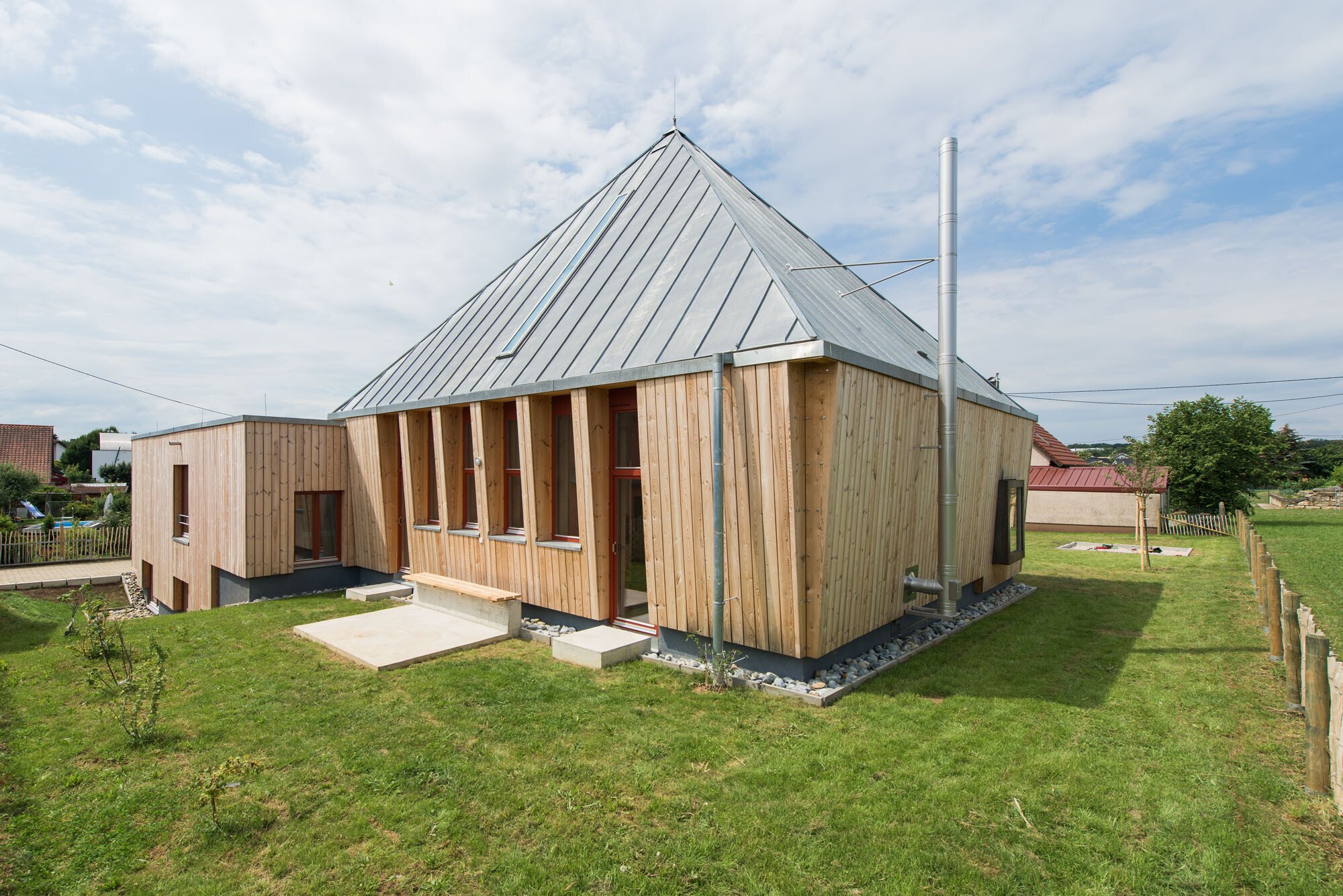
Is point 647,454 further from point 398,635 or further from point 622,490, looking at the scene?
point 398,635

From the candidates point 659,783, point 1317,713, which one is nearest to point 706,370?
point 659,783

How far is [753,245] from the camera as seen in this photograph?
7891mm

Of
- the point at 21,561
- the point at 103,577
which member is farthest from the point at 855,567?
the point at 21,561

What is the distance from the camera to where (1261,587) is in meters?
9.92

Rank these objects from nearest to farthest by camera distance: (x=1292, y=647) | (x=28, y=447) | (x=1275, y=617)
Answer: (x=1292, y=647) → (x=1275, y=617) → (x=28, y=447)

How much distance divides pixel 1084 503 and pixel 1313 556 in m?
8.21

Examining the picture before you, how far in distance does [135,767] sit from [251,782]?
3.26 feet

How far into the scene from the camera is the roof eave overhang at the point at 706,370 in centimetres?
595

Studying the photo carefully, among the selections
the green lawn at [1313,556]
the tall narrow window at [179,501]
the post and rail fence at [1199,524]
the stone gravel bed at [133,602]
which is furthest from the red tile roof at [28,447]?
the post and rail fence at [1199,524]

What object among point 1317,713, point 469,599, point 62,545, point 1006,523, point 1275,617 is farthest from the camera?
point 62,545

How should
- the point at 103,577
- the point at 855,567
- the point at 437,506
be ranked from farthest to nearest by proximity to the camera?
1. the point at 103,577
2. the point at 437,506
3. the point at 855,567

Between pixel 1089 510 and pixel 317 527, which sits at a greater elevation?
pixel 317 527

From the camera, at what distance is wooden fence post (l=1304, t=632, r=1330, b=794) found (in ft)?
14.2

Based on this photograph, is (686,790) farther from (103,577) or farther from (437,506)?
(103,577)
